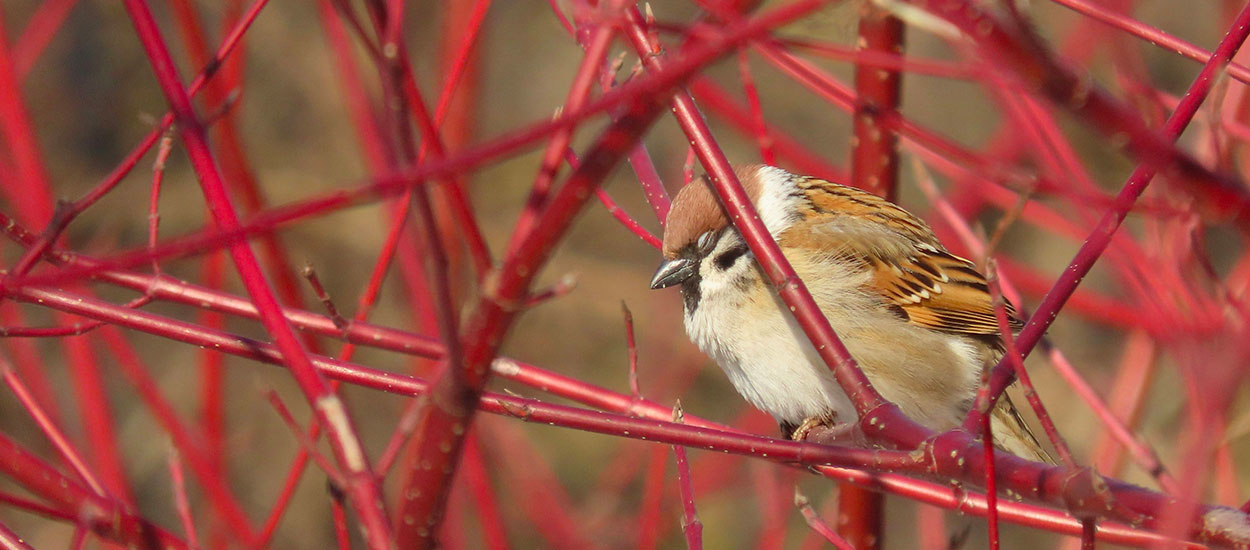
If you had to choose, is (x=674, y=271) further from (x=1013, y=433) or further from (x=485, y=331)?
(x=485, y=331)

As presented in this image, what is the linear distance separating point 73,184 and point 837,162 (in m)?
5.60

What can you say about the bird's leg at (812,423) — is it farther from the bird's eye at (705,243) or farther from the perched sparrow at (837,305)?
the bird's eye at (705,243)

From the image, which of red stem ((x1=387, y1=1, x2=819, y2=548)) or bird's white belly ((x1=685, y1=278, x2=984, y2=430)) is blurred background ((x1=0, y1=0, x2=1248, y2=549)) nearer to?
bird's white belly ((x1=685, y1=278, x2=984, y2=430))

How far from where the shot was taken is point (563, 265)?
7957 millimetres

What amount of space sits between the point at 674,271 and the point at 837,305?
47cm

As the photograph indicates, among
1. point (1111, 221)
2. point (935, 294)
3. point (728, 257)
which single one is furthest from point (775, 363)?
point (1111, 221)

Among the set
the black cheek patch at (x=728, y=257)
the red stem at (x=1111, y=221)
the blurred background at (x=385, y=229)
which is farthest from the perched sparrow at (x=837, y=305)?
the blurred background at (x=385, y=229)

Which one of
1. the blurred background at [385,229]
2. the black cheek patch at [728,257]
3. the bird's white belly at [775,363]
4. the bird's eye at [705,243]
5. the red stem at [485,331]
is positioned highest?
the blurred background at [385,229]

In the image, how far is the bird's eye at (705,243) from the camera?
308 centimetres

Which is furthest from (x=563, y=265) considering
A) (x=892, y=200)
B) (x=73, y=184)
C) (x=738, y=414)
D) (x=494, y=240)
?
(x=892, y=200)

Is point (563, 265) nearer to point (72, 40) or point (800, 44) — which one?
point (72, 40)

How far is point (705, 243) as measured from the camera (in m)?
3.09

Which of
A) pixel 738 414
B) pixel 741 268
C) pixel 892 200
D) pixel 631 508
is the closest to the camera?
pixel 741 268

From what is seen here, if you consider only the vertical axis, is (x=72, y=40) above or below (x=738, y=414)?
above
